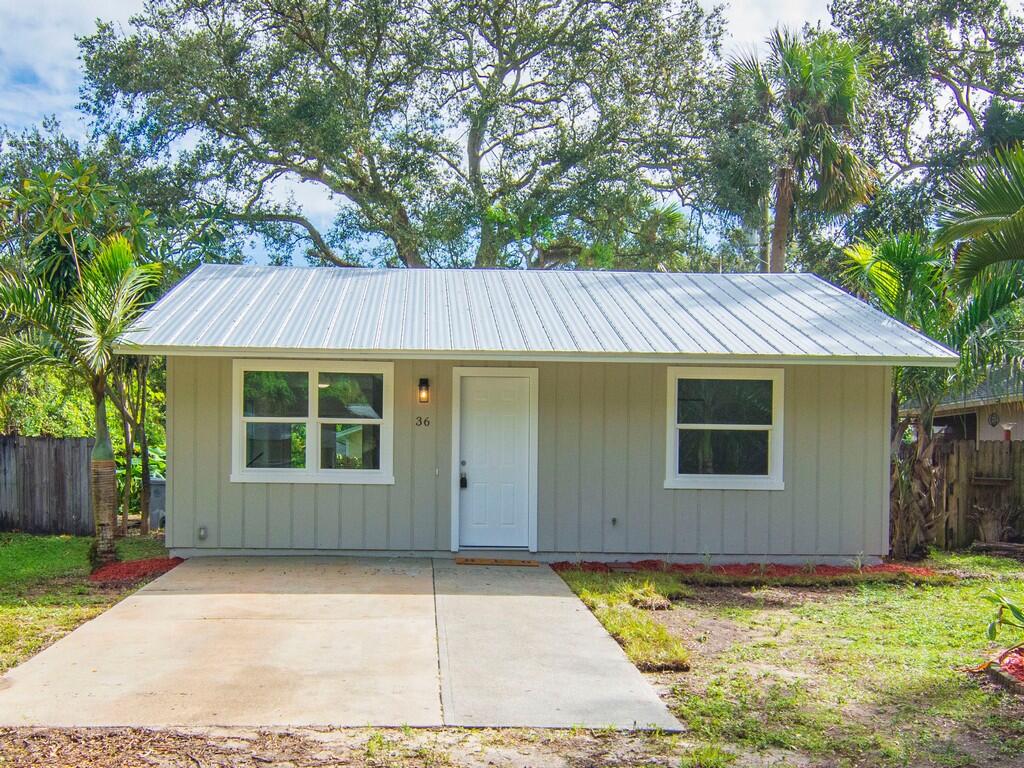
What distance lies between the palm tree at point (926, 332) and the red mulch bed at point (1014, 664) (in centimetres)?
526

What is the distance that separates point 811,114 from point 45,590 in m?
15.5

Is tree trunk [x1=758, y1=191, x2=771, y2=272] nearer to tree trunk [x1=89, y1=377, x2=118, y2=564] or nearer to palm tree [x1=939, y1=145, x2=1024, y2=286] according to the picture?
palm tree [x1=939, y1=145, x2=1024, y2=286]

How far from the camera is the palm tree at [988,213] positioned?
7.68m

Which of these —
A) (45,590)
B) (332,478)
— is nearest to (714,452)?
(332,478)

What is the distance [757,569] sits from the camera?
9.16 meters

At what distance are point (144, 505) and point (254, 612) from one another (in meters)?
6.23

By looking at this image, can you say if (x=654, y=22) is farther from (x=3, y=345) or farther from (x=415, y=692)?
(x=415, y=692)

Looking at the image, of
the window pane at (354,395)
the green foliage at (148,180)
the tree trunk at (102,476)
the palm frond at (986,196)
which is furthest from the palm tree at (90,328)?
the palm frond at (986,196)

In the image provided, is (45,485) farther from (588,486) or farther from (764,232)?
(764,232)

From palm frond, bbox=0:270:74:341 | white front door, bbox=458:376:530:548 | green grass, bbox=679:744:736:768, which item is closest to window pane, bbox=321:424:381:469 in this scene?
white front door, bbox=458:376:530:548

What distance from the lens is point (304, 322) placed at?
937 cm

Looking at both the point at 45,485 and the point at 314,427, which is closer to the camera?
the point at 314,427

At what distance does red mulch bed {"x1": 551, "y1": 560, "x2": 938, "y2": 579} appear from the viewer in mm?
8977

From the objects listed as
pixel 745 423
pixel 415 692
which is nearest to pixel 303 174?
pixel 745 423
